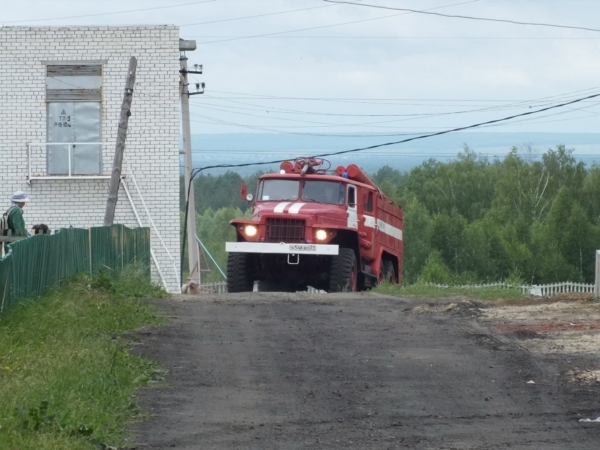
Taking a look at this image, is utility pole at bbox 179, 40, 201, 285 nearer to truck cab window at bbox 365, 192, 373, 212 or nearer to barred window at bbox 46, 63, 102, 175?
barred window at bbox 46, 63, 102, 175

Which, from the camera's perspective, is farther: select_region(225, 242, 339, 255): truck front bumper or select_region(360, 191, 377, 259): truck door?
select_region(360, 191, 377, 259): truck door

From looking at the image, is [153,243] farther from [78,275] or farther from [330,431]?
[330,431]

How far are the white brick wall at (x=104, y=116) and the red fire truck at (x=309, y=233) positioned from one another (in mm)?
4532

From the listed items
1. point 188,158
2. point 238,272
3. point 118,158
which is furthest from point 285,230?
point 188,158

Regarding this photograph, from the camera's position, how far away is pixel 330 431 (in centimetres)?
718

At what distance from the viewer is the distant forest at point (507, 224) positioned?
228ft

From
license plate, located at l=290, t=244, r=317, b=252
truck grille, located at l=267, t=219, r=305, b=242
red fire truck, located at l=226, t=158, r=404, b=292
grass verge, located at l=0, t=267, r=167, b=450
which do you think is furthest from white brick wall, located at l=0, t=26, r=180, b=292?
grass verge, located at l=0, t=267, r=167, b=450

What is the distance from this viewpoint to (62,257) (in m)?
14.9

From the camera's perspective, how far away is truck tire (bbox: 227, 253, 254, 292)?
67.3 feet

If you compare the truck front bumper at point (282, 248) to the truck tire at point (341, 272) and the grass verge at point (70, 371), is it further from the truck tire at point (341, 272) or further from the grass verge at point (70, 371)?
the grass verge at point (70, 371)

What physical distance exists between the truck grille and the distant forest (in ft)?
138

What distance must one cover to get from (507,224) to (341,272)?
56133 mm

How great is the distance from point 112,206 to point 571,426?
16830mm

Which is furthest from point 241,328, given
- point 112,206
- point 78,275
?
point 112,206
